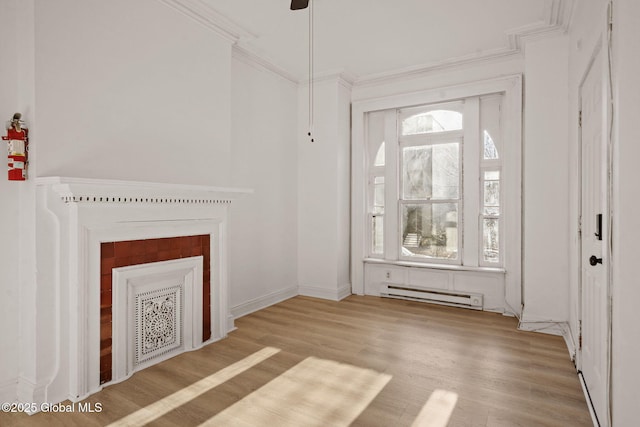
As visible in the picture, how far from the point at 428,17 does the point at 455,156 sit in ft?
5.80

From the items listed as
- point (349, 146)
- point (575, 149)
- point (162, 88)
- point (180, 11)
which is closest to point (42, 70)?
point (162, 88)

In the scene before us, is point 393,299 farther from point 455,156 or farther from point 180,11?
point 180,11

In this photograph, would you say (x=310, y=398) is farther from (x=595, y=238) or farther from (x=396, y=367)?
(x=595, y=238)

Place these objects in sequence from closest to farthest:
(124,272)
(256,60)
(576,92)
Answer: (124,272) → (576,92) → (256,60)

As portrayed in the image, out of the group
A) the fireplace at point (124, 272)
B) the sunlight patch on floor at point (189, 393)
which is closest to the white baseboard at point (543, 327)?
the sunlight patch on floor at point (189, 393)

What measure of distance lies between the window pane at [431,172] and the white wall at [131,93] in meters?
2.47

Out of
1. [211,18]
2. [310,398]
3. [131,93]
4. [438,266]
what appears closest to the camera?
[310,398]

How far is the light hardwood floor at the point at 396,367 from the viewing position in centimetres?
219

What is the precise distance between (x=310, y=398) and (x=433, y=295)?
2.71m

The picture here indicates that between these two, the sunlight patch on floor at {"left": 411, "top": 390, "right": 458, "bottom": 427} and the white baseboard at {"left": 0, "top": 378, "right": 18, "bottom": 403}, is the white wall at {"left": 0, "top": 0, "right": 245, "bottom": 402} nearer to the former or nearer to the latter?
the white baseboard at {"left": 0, "top": 378, "right": 18, "bottom": 403}

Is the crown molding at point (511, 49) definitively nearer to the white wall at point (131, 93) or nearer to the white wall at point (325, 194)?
the white wall at point (325, 194)

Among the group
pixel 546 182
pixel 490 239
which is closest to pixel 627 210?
pixel 546 182

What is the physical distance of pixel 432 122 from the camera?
4758mm

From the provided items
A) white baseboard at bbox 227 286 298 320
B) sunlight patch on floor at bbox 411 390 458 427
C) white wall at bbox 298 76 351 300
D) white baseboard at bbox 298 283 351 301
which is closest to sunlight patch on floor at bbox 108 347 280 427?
white baseboard at bbox 227 286 298 320
